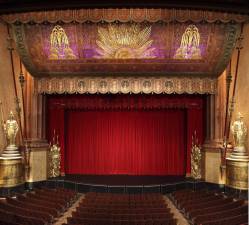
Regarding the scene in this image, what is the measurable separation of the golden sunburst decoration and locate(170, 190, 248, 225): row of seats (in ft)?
19.5

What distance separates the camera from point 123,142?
708 inches

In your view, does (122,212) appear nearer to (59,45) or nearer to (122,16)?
(122,16)

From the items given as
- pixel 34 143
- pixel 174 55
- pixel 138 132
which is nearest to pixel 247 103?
pixel 174 55

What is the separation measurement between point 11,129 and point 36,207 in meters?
4.59

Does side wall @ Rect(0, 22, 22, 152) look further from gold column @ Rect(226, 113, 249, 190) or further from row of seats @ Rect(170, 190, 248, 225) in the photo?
gold column @ Rect(226, 113, 249, 190)

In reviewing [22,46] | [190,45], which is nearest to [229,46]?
[190,45]

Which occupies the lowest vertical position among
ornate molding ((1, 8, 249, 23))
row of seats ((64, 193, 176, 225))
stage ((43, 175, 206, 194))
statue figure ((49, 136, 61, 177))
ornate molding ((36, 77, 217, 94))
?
stage ((43, 175, 206, 194))

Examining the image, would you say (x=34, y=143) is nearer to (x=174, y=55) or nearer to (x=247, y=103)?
(x=174, y=55)

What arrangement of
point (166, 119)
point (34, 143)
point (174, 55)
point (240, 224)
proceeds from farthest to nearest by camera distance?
point (166, 119), point (34, 143), point (174, 55), point (240, 224)

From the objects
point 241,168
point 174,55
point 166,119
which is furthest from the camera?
point 166,119

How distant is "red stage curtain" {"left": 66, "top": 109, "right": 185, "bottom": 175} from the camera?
57.1 feet

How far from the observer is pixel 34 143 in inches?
588

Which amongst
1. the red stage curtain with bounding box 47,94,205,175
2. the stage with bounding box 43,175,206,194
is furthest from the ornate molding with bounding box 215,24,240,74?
the stage with bounding box 43,175,206,194

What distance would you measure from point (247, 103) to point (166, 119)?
5.01 meters
